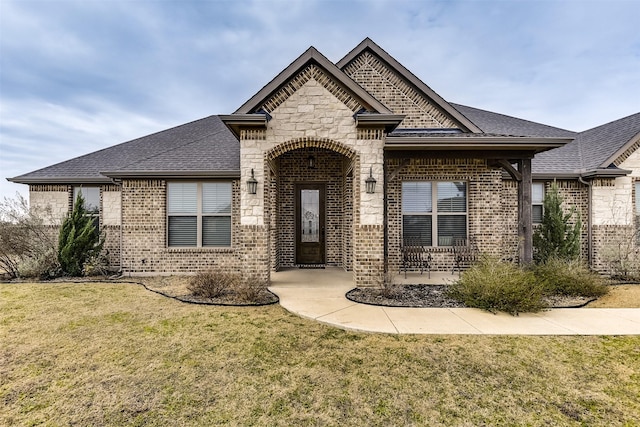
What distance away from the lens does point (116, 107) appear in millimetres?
23688

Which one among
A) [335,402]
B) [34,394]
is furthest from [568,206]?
[34,394]

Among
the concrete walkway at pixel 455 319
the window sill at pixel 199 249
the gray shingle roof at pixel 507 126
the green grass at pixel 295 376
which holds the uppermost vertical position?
the gray shingle roof at pixel 507 126

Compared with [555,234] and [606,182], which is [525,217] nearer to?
[555,234]

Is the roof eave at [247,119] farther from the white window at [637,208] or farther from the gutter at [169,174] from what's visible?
the white window at [637,208]

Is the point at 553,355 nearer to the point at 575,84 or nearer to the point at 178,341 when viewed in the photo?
the point at 178,341

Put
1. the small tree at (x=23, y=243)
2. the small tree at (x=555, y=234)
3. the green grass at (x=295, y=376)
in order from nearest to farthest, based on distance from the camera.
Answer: the green grass at (x=295, y=376)
the small tree at (x=555, y=234)
the small tree at (x=23, y=243)

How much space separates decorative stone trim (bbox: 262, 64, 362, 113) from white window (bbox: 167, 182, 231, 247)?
3327 mm

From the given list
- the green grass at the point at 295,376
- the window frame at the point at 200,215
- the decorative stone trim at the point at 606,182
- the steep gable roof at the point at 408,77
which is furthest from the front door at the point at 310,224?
the decorative stone trim at the point at 606,182

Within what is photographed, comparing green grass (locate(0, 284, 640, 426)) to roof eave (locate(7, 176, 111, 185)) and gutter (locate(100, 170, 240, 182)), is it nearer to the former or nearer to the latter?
gutter (locate(100, 170, 240, 182))

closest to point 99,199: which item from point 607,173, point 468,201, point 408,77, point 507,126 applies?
point 408,77

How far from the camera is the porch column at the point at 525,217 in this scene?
801cm

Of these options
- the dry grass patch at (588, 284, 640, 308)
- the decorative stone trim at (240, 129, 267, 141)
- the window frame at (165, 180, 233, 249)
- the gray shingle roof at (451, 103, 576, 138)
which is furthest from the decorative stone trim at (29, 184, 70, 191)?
the dry grass patch at (588, 284, 640, 308)

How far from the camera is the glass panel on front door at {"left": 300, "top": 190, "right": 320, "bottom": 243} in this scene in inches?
401

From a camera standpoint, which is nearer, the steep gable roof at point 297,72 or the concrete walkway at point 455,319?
the concrete walkway at point 455,319
